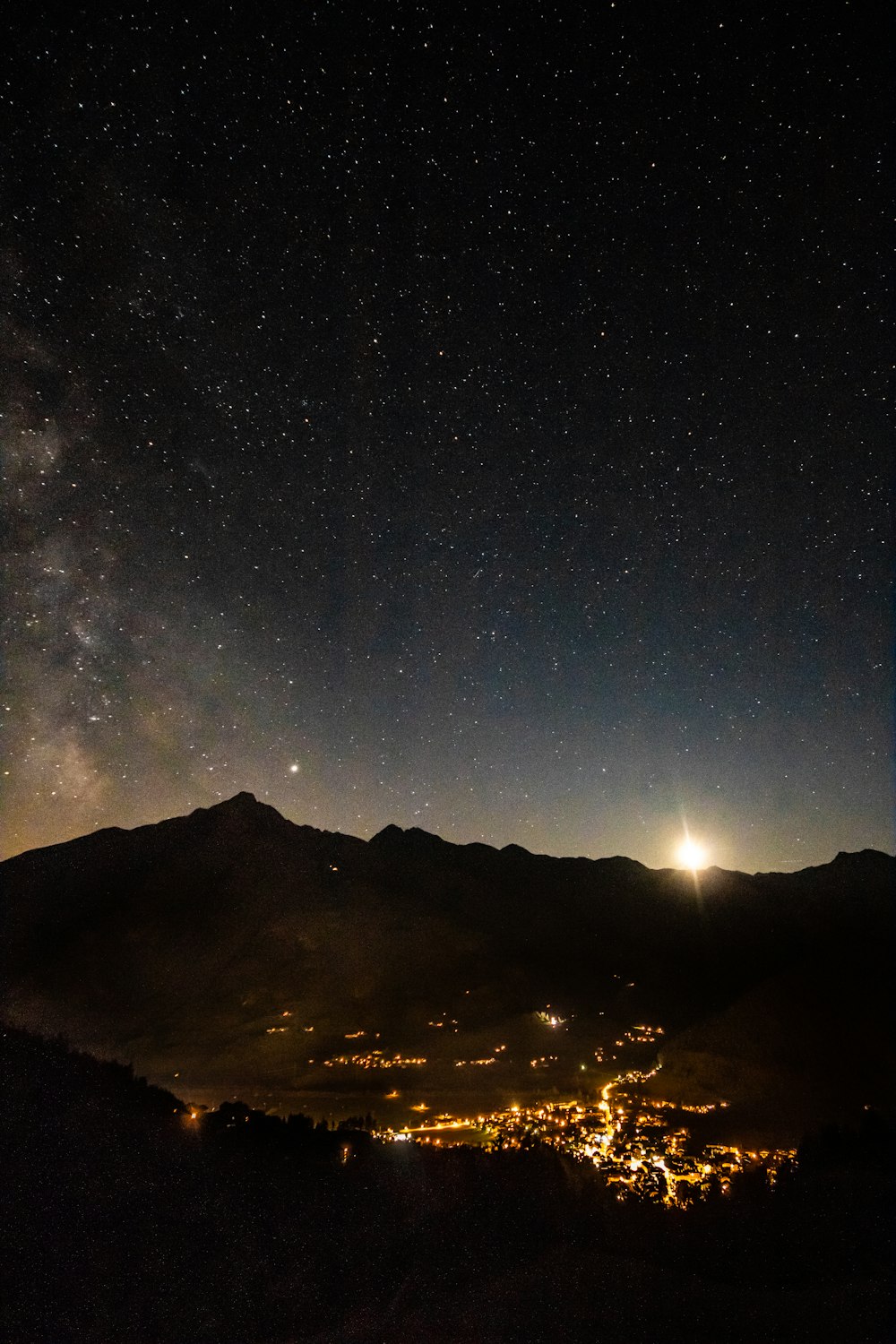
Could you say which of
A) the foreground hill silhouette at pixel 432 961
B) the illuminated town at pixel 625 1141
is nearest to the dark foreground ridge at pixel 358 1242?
the illuminated town at pixel 625 1141

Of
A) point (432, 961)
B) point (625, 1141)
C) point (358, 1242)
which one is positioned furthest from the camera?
point (432, 961)

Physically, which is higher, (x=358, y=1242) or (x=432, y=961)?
(x=432, y=961)

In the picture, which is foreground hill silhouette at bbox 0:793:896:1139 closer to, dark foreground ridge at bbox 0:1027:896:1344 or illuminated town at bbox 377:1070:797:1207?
illuminated town at bbox 377:1070:797:1207

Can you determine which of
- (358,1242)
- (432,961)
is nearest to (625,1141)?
(358,1242)

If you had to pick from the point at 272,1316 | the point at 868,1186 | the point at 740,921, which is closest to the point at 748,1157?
the point at 868,1186

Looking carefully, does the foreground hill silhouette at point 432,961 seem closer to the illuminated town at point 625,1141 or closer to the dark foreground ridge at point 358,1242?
the illuminated town at point 625,1141

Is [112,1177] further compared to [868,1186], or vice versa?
[868,1186]

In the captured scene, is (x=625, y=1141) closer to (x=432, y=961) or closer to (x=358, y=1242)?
(x=358, y=1242)

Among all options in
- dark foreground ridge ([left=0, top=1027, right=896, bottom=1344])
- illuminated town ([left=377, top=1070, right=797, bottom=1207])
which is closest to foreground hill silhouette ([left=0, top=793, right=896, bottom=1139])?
illuminated town ([left=377, top=1070, right=797, bottom=1207])

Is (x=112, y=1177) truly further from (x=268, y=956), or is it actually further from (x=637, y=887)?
(x=637, y=887)
